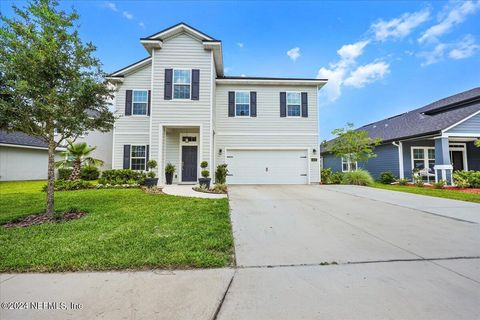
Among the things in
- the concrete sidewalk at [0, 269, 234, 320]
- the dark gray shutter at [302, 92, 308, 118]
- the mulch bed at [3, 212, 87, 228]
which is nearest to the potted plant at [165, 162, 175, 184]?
the mulch bed at [3, 212, 87, 228]

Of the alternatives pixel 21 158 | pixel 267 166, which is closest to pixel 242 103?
pixel 267 166

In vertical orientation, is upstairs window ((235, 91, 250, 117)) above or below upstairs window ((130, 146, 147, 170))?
above

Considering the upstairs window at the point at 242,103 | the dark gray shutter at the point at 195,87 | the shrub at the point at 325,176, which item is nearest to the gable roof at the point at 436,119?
the shrub at the point at 325,176

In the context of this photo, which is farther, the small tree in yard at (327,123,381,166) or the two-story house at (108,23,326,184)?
the small tree in yard at (327,123,381,166)

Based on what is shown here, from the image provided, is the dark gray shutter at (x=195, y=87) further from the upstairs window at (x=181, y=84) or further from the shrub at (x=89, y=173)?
the shrub at (x=89, y=173)

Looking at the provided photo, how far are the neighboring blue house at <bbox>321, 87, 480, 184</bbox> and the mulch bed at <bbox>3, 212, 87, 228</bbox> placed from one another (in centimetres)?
1488

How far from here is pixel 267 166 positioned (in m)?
13.1

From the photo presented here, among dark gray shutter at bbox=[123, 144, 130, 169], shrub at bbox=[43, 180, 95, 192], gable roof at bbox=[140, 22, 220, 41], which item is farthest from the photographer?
dark gray shutter at bbox=[123, 144, 130, 169]

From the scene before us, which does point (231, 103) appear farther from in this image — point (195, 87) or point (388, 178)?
point (388, 178)

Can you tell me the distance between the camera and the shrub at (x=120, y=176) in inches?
435

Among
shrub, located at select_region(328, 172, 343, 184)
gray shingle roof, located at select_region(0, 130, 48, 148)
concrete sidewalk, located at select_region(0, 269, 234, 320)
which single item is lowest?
concrete sidewalk, located at select_region(0, 269, 234, 320)

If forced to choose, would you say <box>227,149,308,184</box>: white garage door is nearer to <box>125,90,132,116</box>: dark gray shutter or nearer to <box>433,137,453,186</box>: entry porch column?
<box>125,90,132,116</box>: dark gray shutter

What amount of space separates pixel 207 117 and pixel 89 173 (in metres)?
8.66

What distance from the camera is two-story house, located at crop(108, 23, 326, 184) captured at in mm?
11078
